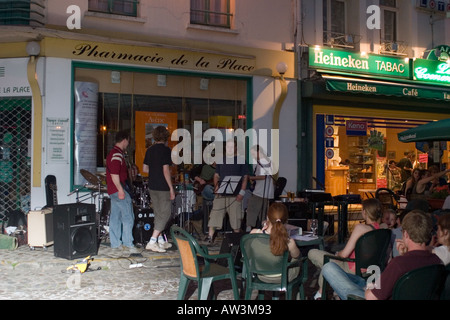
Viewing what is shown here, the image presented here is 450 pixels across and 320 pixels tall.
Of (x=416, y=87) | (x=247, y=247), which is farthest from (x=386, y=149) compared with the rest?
(x=247, y=247)

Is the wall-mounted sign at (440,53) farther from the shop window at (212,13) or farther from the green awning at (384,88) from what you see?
the shop window at (212,13)

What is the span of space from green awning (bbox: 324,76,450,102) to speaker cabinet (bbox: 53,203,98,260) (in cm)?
676

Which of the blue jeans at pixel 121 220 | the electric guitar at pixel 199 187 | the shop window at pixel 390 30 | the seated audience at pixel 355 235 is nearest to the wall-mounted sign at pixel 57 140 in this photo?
the blue jeans at pixel 121 220

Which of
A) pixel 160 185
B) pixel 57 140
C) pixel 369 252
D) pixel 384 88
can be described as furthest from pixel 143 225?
pixel 384 88

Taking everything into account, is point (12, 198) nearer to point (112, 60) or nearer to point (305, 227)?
point (112, 60)

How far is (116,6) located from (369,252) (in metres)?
8.15

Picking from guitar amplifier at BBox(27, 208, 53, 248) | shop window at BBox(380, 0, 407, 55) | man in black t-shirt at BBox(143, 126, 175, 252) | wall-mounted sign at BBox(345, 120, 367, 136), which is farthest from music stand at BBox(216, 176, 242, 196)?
shop window at BBox(380, 0, 407, 55)

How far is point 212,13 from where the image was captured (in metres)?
11.6

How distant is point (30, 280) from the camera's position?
6426 millimetres

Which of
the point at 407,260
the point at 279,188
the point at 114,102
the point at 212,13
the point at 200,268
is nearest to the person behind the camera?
the point at 407,260

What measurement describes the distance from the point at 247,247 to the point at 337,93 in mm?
8908

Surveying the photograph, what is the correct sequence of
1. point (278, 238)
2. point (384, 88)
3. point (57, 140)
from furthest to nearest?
point (384, 88), point (57, 140), point (278, 238)

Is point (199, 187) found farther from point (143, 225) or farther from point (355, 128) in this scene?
point (355, 128)
